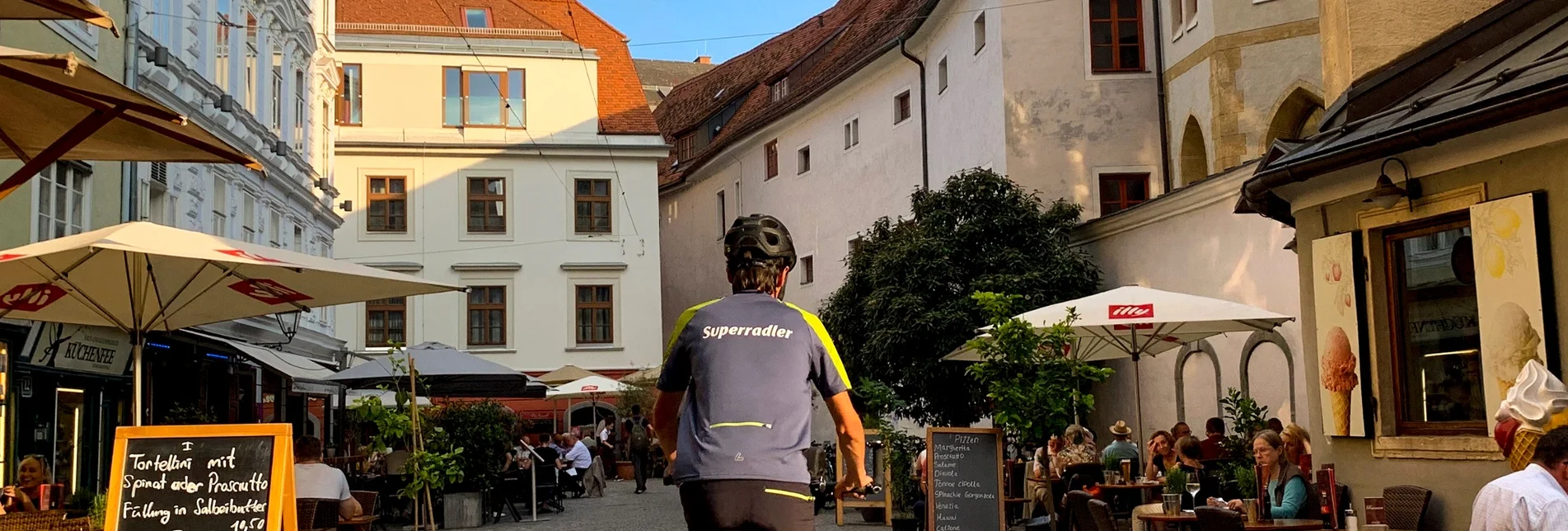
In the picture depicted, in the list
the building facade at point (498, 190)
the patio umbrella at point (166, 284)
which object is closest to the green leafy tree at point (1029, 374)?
the patio umbrella at point (166, 284)

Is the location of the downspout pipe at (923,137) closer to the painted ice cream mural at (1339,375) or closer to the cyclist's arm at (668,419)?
the painted ice cream mural at (1339,375)

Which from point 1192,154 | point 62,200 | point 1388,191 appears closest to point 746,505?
point 1388,191

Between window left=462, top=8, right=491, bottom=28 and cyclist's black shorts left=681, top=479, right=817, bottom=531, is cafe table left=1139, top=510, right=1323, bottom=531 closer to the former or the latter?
cyclist's black shorts left=681, top=479, right=817, bottom=531

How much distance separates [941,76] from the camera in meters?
33.8

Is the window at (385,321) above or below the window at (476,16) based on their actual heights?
below

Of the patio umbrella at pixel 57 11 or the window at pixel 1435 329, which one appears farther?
the window at pixel 1435 329

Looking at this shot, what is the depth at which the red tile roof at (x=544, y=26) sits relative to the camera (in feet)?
148

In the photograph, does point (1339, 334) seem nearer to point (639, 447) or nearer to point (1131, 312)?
point (1131, 312)

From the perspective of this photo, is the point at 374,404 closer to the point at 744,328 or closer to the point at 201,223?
the point at 744,328

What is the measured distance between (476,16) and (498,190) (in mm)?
5159

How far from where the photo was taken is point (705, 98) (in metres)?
58.0

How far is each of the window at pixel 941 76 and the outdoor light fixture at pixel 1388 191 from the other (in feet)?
76.2

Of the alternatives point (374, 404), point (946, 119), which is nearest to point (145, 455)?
point (374, 404)

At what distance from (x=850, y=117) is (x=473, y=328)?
1204cm
